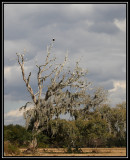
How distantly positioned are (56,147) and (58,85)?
23.9 ft

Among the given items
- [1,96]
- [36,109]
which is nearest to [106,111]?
[36,109]

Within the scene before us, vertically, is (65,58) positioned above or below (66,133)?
above

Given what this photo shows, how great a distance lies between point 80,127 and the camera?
101 ft

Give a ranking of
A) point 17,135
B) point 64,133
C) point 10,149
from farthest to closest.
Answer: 1. point 64,133
2. point 17,135
3. point 10,149

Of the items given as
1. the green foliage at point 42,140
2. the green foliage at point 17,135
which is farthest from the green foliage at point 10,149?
the green foliage at point 42,140

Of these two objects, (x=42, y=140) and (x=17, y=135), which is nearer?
(x=17, y=135)

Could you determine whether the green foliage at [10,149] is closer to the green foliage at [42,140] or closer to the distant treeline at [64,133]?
the distant treeline at [64,133]

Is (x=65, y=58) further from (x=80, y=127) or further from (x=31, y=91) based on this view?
(x=80, y=127)

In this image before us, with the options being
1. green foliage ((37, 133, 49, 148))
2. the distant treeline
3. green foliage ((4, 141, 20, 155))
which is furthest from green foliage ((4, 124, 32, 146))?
green foliage ((4, 141, 20, 155))

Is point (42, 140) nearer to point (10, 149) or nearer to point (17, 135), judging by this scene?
point (17, 135)

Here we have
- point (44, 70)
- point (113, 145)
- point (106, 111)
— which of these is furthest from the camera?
point (113, 145)

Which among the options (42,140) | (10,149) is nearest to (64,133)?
(42,140)

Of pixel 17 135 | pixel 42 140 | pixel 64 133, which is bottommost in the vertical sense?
pixel 42 140

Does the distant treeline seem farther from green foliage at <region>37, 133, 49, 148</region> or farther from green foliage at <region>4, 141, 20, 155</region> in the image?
green foliage at <region>4, 141, 20, 155</region>
